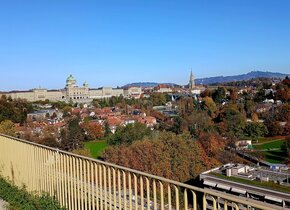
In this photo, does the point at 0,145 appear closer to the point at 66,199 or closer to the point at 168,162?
the point at 66,199

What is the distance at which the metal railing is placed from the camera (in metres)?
2.54

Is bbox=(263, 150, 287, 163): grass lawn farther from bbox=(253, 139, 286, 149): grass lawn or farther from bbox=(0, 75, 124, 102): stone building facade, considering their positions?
bbox=(0, 75, 124, 102): stone building facade

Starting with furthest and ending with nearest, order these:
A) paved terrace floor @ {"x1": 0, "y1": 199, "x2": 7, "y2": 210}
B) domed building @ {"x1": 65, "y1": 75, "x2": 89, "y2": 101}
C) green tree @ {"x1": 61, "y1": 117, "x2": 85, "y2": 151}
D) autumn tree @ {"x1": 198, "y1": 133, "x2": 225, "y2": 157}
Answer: domed building @ {"x1": 65, "y1": 75, "x2": 89, "y2": 101} → green tree @ {"x1": 61, "y1": 117, "x2": 85, "y2": 151} → autumn tree @ {"x1": 198, "y1": 133, "x2": 225, "y2": 157} → paved terrace floor @ {"x1": 0, "y1": 199, "x2": 7, "y2": 210}

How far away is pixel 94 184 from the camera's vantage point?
3561 mm

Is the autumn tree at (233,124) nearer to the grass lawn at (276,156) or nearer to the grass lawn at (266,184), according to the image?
the grass lawn at (276,156)

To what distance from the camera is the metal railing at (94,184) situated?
8.34 feet

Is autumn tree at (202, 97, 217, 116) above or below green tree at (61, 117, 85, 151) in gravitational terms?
above

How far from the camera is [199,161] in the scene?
97.7 ft

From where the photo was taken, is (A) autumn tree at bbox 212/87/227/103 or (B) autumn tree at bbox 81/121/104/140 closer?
(B) autumn tree at bbox 81/121/104/140

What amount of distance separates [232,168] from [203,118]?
24.3 metres

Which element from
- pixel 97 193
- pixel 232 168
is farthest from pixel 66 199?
pixel 232 168

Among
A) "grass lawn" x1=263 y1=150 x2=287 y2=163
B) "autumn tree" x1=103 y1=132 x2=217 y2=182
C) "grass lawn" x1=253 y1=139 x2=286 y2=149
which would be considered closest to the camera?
"autumn tree" x1=103 y1=132 x2=217 y2=182

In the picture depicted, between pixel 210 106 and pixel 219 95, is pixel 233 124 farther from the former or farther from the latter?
pixel 219 95

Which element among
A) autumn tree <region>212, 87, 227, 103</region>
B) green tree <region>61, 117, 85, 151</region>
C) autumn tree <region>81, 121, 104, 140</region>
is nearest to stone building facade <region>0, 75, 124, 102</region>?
autumn tree <region>212, 87, 227, 103</region>
